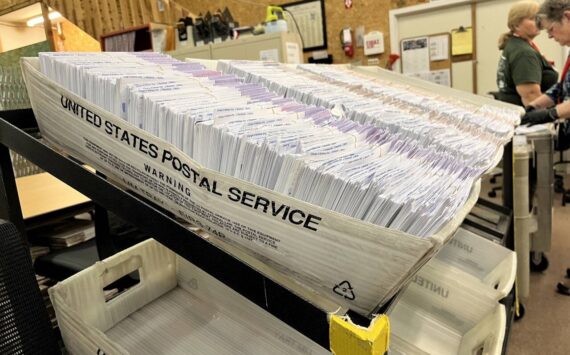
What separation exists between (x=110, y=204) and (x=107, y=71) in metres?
0.25

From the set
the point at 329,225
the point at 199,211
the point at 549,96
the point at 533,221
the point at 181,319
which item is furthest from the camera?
the point at 549,96

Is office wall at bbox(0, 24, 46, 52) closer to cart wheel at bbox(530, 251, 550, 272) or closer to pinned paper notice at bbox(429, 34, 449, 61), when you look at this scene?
pinned paper notice at bbox(429, 34, 449, 61)

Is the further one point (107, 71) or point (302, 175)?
point (107, 71)

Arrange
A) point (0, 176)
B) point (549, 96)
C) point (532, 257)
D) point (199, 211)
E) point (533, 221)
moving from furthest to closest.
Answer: point (549, 96) < point (532, 257) < point (533, 221) < point (0, 176) < point (199, 211)

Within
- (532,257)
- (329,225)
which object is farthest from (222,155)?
(532,257)

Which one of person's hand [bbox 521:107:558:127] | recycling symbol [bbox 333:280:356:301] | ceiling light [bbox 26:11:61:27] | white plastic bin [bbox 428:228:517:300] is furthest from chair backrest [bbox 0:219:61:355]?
ceiling light [bbox 26:11:61:27]

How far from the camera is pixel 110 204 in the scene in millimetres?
670

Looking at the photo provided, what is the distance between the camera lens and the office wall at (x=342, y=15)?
5.03 meters

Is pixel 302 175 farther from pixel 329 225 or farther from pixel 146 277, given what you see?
pixel 146 277

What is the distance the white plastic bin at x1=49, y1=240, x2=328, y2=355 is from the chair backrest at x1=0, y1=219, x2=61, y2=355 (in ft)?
0.12

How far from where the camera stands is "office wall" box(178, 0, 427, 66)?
16.5ft

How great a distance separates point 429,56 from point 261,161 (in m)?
4.90

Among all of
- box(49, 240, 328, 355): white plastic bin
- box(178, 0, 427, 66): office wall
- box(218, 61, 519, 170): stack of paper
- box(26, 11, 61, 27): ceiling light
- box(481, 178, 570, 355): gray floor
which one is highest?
box(26, 11, 61, 27): ceiling light

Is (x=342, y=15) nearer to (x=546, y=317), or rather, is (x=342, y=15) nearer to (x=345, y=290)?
(x=546, y=317)
